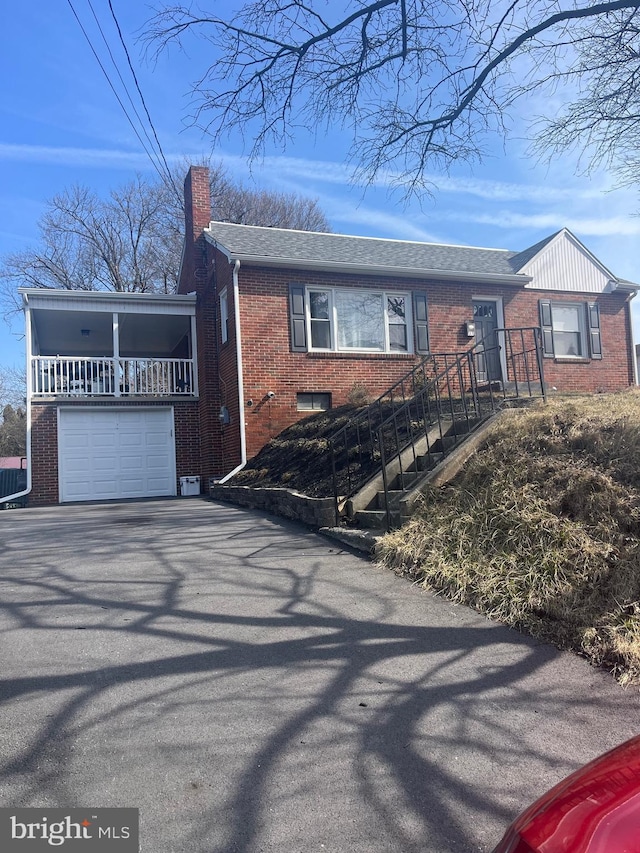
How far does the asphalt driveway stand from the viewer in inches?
93.9

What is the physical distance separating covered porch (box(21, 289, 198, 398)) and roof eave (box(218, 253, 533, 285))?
280cm

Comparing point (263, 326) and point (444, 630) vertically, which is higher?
point (263, 326)

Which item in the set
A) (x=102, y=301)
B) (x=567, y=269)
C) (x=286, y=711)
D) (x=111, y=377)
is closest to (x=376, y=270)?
(x=567, y=269)

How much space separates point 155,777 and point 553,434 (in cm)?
490

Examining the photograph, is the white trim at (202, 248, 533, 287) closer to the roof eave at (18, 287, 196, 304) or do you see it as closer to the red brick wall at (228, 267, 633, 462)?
the red brick wall at (228, 267, 633, 462)

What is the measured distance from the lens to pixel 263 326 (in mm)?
13445

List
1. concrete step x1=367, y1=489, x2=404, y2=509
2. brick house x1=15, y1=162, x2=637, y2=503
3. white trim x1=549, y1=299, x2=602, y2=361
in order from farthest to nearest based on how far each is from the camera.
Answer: white trim x1=549, y1=299, x2=602, y2=361, brick house x1=15, y1=162, x2=637, y2=503, concrete step x1=367, y1=489, x2=404, y2=509

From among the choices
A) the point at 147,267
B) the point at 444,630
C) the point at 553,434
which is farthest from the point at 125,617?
the point at 147,267

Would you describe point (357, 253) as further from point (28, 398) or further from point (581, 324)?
point (28, 398)

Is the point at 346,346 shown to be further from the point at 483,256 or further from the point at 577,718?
the point at 577,718

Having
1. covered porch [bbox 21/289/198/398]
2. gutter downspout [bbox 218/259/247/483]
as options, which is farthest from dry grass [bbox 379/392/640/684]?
covered porch [bbox 21/289/198/398]

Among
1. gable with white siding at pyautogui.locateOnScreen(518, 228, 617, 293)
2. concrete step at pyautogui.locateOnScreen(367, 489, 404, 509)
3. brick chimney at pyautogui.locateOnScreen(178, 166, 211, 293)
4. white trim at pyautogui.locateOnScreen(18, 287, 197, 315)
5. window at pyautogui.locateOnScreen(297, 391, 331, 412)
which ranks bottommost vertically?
concrete step at pyautogui.locateOnScreen(367, 489, 404, 509)

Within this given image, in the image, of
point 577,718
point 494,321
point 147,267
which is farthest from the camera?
point 147,267

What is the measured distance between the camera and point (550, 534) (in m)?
4.88
